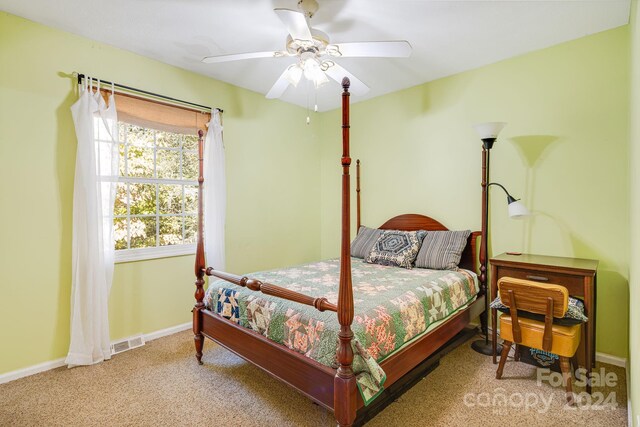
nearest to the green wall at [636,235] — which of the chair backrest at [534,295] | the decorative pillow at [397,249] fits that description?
the chair backrest at [534,295]

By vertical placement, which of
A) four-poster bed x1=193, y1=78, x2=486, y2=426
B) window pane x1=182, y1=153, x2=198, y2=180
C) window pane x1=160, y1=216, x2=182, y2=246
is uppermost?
window pane x1=182, y1=153, x2=198, y2=180

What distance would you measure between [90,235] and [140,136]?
1.06 meters

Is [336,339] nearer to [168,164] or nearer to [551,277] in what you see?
[551,277]

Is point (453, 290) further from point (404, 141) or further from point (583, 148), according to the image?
point (404, 141)

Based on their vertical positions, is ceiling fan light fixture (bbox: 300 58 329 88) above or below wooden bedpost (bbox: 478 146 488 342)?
above

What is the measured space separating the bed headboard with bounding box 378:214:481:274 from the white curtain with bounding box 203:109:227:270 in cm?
185

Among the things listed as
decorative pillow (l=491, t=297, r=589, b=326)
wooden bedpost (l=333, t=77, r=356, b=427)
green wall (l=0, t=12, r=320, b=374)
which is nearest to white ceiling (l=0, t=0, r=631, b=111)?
green wall (l=0, t=12, r=320, b=374)

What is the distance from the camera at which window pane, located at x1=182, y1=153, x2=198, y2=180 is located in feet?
11.0

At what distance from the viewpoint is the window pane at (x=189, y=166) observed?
334 cm

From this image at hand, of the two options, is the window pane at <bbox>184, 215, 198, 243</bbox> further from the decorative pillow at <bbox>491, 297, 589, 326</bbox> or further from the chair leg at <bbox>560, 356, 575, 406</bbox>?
the chair leg at <bbox>560, 356, 575, 406</bbox>

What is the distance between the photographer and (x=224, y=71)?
3.22 metres

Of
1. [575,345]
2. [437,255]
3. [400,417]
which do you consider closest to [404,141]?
[437,255]

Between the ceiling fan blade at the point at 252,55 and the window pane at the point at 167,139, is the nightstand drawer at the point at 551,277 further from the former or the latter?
the window pane at the point at 167,139

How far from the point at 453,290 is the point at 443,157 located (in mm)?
1475
